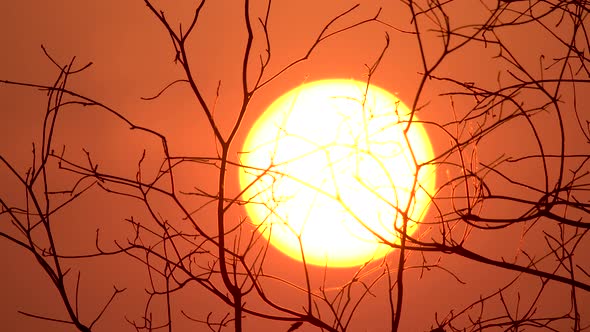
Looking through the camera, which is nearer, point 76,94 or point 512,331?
point 76,94

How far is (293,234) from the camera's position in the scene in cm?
168

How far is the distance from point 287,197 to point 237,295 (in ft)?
1.79

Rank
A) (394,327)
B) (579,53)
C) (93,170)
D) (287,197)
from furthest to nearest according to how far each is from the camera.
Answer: (287,197)
(579,53)
(93,170)
(394,327)

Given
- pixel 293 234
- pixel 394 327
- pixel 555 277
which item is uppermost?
pixel 293 234

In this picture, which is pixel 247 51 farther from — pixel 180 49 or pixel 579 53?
pixel 579 53

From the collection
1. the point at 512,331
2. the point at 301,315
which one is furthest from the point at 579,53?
the point at 301,315

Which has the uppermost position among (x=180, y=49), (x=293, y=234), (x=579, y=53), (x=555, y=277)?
(x=579, y=53)

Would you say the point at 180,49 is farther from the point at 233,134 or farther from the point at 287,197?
the point at 287,197

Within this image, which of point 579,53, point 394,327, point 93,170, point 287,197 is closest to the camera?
point 394,327

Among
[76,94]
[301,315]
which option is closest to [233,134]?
[76,94]

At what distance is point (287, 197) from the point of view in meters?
1.98

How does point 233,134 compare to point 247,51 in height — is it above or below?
below

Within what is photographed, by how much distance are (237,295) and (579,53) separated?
3.88 feet

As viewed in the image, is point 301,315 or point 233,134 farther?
point 301,315
